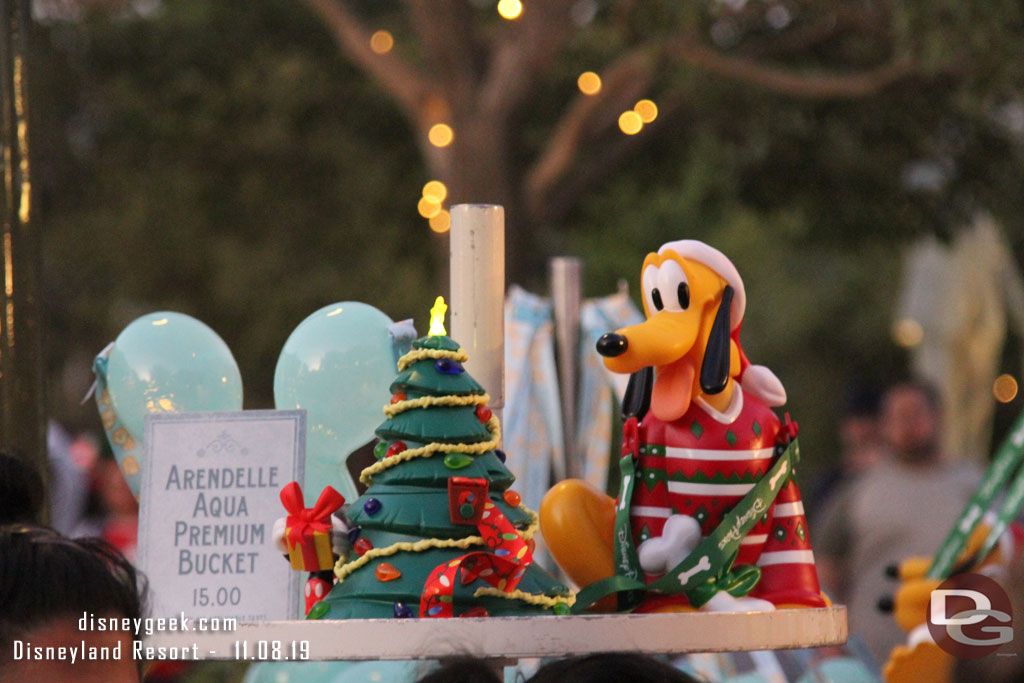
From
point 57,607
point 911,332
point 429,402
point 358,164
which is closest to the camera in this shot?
point 57,607

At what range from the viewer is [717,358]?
1.73 metres

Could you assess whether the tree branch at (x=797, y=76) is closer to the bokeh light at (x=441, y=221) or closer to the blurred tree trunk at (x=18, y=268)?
the bokeh light at (x=441, y=221)

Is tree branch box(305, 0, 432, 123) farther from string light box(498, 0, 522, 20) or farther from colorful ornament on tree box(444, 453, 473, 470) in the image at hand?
colorful ornament on tree box(444, 453, 473, 470)

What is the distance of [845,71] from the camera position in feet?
17.8

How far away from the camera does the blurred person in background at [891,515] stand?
4297mm

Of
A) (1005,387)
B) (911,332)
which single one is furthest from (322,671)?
(1005,387)

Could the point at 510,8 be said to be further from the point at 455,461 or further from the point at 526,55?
the point at 455,461

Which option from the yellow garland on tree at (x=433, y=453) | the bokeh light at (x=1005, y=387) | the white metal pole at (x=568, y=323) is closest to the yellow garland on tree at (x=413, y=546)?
the yellow garland on tree at (x=433, y=453)

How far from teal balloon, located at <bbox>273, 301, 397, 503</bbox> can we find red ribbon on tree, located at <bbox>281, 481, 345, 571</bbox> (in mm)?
340

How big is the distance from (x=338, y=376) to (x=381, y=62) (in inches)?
140

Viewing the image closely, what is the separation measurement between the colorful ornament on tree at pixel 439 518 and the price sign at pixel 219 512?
26 cm

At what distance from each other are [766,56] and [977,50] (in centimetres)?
132

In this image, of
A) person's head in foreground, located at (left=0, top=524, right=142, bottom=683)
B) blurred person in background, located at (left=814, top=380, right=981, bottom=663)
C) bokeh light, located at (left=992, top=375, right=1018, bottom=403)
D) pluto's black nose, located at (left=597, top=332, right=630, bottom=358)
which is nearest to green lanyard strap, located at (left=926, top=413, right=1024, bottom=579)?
pluto's black nose, located at (left=597, top=332, right=630, bottom=358)

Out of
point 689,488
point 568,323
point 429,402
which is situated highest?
point 568,323
